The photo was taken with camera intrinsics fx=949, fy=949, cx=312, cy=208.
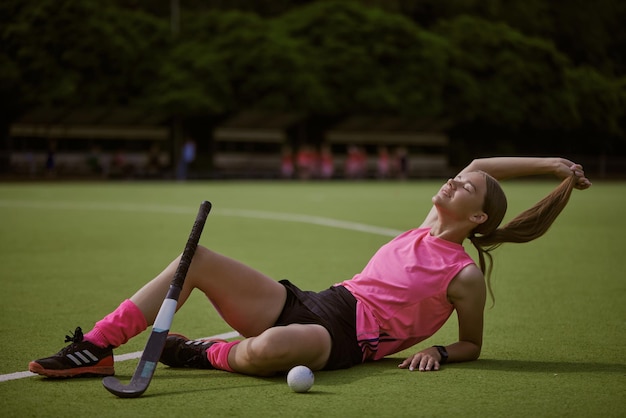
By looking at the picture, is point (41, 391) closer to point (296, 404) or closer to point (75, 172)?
point (296, 404)

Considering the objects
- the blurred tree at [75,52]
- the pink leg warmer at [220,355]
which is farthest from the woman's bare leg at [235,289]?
the blurred tree at [75,52]

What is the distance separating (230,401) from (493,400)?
1243 mm

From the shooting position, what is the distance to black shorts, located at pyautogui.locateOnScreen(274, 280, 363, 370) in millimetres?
5020

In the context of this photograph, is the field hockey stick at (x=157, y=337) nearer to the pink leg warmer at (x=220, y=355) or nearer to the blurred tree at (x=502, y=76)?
the pink leg warmer at (x=220, y=355)

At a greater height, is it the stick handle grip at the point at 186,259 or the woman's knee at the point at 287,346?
the stick handle grip at the point at 186,259

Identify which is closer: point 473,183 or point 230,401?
point 230,401

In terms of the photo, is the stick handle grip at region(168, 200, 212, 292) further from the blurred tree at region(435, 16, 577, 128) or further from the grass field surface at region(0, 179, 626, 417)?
the blurred tree at region(435, 16, 577, 128)

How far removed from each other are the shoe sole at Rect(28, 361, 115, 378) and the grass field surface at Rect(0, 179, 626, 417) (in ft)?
0.14

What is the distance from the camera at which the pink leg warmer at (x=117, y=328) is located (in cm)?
484

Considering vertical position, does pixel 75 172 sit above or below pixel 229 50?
below

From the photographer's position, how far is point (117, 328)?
4832 millimetres

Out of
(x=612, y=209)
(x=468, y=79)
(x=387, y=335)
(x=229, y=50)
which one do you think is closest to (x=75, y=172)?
(x=229, y=50)

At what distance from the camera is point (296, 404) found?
14.4 feet

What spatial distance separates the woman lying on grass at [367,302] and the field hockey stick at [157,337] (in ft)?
0.42
